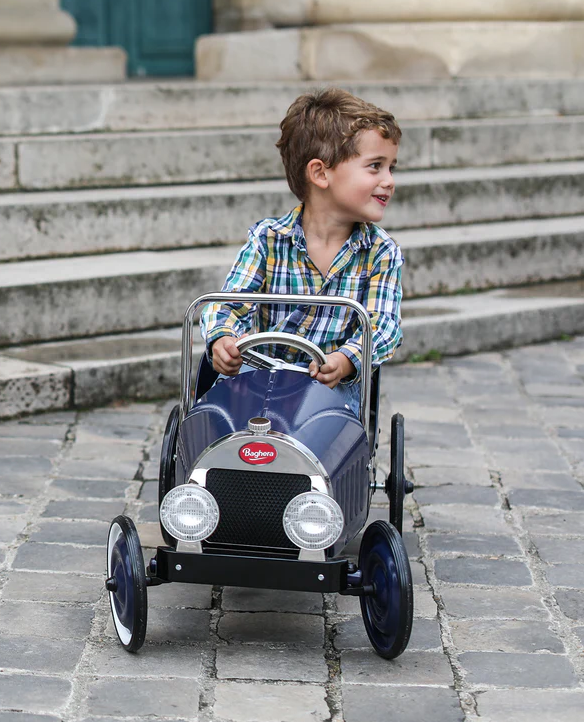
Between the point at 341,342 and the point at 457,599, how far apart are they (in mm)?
776

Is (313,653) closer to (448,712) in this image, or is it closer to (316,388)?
(448,712)

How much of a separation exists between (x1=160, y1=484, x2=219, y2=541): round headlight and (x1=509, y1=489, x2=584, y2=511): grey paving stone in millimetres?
1563

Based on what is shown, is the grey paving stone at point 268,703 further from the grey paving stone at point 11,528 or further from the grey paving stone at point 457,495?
the grey paving stone at point 457,495

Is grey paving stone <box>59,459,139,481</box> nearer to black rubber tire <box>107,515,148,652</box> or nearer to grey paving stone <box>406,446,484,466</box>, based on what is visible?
grey paving stone <box>406,446,484,466</box>

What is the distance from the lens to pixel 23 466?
4277 mm

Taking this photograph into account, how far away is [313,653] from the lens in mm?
2922

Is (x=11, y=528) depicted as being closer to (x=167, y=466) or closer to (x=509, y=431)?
(x=167, y=466)

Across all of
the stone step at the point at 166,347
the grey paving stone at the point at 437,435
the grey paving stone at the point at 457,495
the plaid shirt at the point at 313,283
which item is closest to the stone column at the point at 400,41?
the stone step at the point at 166,347

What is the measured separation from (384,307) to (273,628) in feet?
3.06

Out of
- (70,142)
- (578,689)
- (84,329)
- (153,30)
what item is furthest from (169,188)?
(578,689)

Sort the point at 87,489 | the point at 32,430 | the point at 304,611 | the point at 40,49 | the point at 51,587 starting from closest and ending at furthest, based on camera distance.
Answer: the point at 304,611
the point at 51,587
the point at 87,489
the point at 32,430
the point at 40,49

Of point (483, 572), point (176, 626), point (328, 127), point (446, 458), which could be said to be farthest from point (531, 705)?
point (446, 458)

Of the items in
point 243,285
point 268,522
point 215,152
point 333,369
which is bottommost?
point 268,522

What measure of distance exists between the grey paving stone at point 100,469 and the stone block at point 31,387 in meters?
0.59
